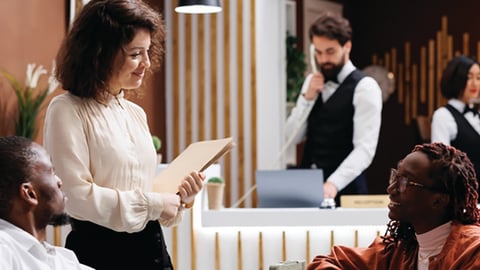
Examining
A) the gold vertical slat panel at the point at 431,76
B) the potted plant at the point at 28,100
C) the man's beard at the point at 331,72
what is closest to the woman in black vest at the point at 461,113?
the man's beard at the point at 331,72

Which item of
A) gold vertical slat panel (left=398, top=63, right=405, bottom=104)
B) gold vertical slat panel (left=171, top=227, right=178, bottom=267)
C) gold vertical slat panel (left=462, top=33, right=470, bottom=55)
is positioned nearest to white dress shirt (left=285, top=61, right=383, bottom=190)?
gold vertical slat panel (left=171, top=227, right=178, bottom=267)

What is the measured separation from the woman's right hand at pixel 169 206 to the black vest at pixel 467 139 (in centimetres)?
274

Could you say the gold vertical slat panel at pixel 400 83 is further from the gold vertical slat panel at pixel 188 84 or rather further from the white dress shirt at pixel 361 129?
the white dress shirt at pixel 361 129

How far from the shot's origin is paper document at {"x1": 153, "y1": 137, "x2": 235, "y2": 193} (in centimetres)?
257

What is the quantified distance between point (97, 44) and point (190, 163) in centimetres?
44

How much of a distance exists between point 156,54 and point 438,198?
912 mm

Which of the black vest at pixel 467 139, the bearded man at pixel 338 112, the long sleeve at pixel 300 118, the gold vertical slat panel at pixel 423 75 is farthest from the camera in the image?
the gold vertical slat panel at pixel 423 75

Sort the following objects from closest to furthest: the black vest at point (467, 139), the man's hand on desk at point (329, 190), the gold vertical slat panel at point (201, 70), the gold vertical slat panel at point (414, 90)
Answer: the man's hand on desk at point (329, 190), the black vest at point (467, 139), the gold vertical slat panel at point (201, 70), the gold vertical slat panel at point (414, 90)

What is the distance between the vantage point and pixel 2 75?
4.49 meters

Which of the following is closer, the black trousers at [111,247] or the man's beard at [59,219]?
the man's beard at [59,219]

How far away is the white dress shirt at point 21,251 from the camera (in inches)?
76.1

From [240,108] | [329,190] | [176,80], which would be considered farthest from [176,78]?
[329,190]

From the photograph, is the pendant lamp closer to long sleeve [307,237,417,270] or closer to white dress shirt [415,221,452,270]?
long sleeve [307,237,417,270]

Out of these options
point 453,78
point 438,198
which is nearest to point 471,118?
point 453,78
